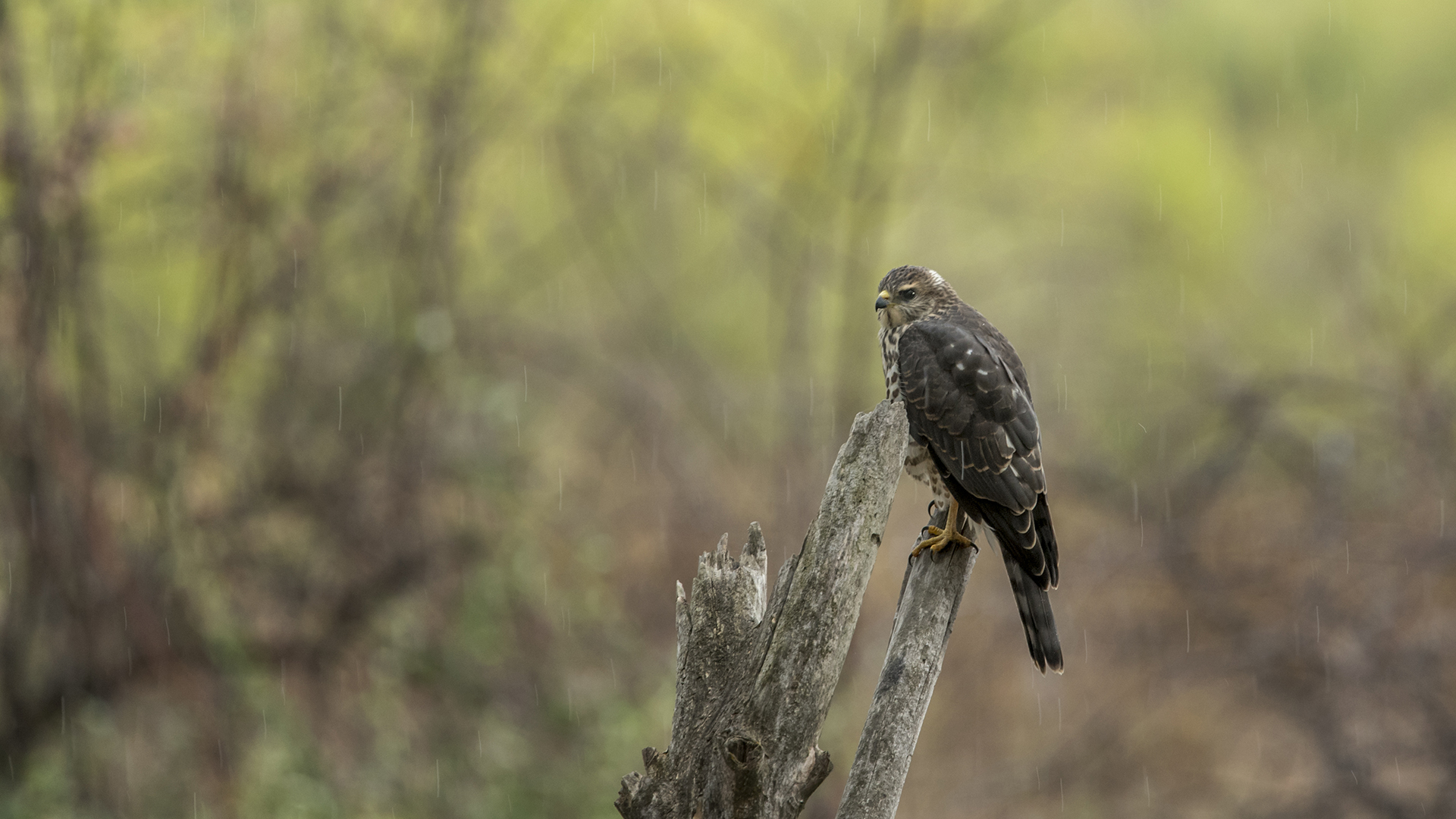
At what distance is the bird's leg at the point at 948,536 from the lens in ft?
8.13

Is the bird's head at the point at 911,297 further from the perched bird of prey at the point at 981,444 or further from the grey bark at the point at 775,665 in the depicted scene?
the grey bark at the point at 775,665

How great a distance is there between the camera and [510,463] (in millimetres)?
5719

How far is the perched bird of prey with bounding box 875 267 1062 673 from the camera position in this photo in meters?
2.80

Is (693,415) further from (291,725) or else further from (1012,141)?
(1012,141)

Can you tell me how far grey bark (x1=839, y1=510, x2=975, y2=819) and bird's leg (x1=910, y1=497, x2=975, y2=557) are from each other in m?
Answer: 0.10

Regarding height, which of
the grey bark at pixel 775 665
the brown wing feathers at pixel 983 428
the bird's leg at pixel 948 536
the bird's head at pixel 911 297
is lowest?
the grey bark at pixel 775 665

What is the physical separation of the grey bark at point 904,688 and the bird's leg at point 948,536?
10 cm

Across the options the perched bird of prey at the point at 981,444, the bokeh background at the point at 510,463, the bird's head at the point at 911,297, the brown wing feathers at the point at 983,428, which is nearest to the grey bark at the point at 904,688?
the perched bird of prey at the point at 981,444

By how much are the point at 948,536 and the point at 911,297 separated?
1.24m

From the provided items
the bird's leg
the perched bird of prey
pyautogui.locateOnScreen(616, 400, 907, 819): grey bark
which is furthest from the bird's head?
pyautogui.locateOnScreen(616, 400, 907, 819): grey bark

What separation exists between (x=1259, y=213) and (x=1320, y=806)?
8.85 meters

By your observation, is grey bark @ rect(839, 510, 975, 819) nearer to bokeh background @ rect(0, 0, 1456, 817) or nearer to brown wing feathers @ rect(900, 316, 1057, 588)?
brown wing feathers @ rect(900, 316, 1057, 588)

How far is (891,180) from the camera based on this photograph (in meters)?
5.59

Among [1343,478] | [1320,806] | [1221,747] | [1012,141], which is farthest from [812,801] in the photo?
[1012,141]
